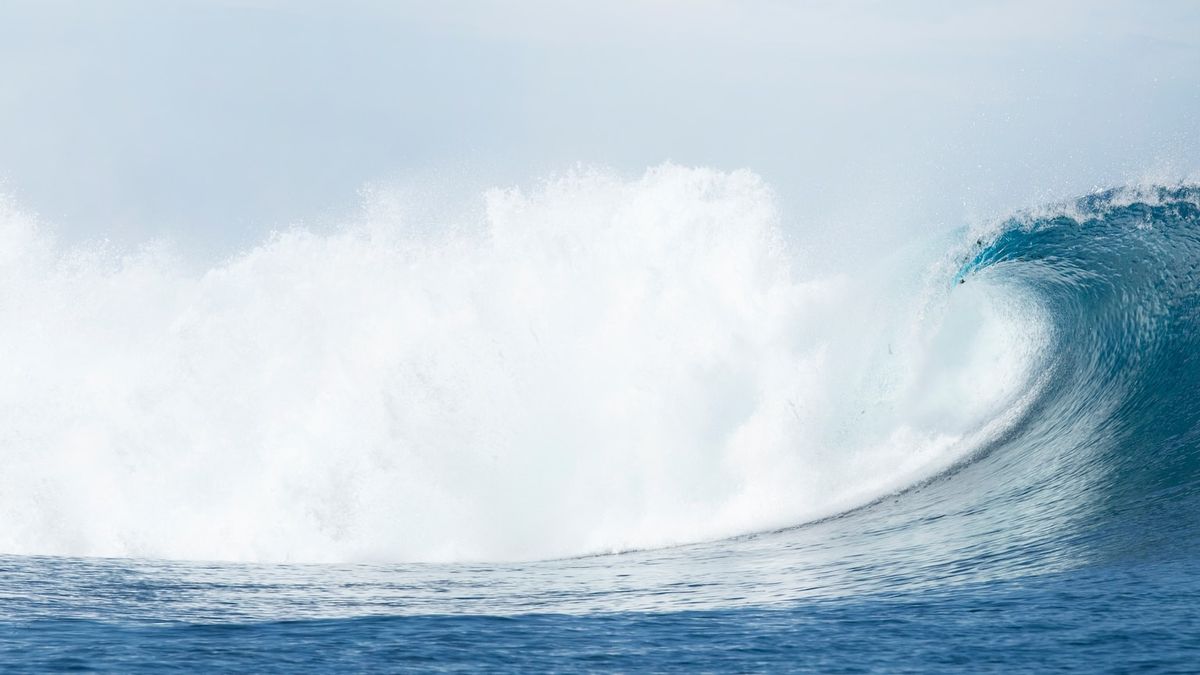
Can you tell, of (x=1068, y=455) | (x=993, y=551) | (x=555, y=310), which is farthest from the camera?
(x=555, y=310)

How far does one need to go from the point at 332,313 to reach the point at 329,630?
11034 millimetres

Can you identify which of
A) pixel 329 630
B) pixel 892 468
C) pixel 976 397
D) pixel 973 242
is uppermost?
pixel 973 242

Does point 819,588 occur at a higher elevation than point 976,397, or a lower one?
lower

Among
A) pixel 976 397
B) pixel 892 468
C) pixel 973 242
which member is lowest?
pixel 892 468

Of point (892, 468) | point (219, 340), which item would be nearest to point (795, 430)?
point (892, 468)

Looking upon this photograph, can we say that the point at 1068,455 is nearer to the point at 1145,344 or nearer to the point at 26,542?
the point at 1145,344

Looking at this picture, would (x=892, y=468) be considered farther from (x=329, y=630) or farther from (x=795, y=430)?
(x=329, y=630)

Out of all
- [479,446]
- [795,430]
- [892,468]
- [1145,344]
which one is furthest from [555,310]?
[1145,344]

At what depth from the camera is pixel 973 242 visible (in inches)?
805

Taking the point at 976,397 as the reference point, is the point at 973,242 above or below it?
above

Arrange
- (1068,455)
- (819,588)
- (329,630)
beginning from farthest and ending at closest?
(1068,455)
(819,588)
(329,630)

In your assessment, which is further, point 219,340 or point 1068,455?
point 219,340

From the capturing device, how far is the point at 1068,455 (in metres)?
13.3

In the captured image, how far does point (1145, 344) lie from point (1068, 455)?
4.07m
